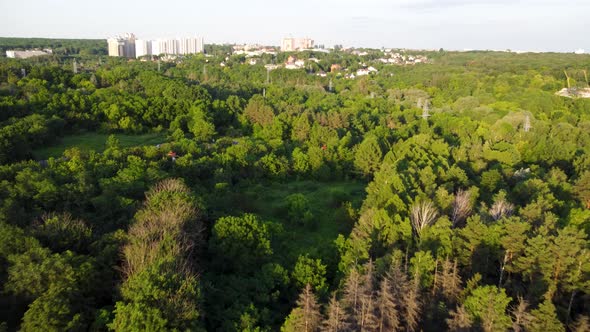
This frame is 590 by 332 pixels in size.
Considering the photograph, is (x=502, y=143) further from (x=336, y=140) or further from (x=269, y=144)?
(x=269, y=144)

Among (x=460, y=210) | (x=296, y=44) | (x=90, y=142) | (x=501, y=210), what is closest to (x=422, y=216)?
(x=460, y=210)

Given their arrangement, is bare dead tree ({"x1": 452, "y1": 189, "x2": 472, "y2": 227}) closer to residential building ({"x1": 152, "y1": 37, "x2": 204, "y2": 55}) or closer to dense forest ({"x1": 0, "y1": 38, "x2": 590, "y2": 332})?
dense forest ({"x1": 0, "y1": 38, "x2": 590, "y2": 332})

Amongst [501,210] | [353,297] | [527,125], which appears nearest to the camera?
[353,297]

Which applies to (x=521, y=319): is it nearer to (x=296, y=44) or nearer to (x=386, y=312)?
(x=386, y=312)

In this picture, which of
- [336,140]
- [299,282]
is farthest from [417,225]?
[336,140]

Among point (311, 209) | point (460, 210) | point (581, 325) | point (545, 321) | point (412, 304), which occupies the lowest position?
point (311, 209)

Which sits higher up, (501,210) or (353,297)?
(501,210)
